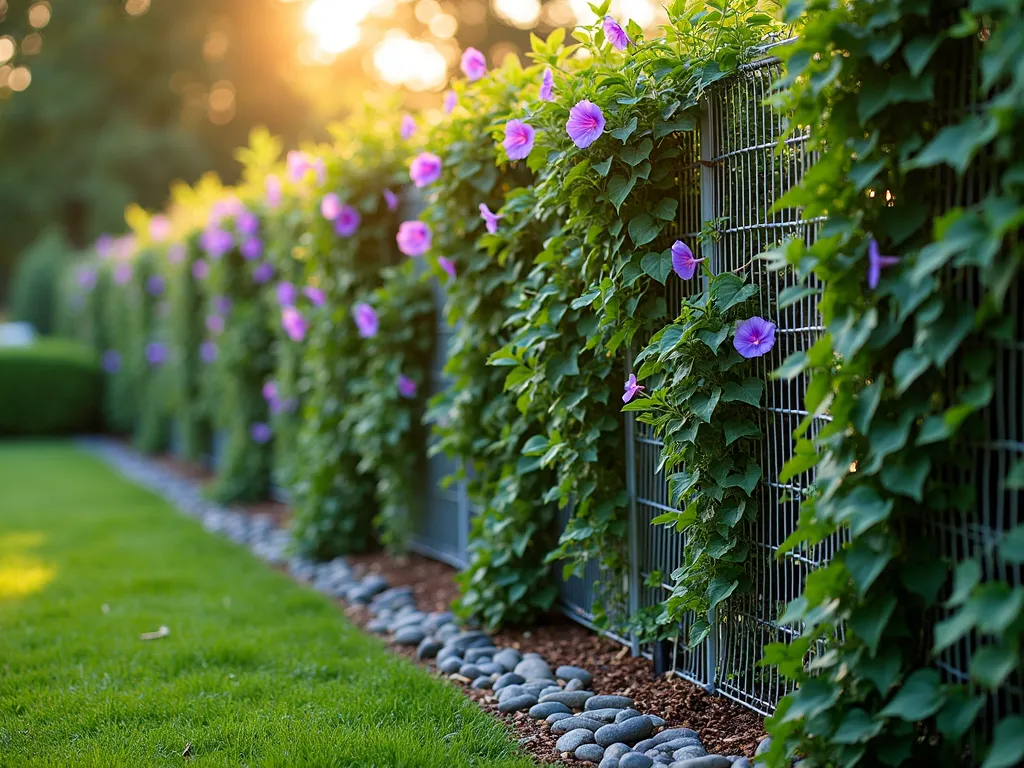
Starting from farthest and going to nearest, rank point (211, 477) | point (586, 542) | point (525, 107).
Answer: point (211, 477) < point (586, 542) < point (525, 107)

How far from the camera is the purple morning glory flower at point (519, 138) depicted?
305cm

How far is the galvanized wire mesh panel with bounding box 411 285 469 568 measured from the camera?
14.9 ft

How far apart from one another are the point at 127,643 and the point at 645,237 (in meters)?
2.35

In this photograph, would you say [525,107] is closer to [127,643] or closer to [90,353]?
[127,643]

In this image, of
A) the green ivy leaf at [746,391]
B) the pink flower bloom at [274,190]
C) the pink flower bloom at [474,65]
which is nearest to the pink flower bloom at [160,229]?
the pink flower bloom at [274,190]

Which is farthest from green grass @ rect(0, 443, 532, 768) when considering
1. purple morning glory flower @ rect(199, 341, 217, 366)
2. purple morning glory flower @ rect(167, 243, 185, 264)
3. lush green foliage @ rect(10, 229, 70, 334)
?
lush green foliage @ rect(10, 229, 70, 334)

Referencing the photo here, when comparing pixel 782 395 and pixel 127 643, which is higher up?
pixel 782 395

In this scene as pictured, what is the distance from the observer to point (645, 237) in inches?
111

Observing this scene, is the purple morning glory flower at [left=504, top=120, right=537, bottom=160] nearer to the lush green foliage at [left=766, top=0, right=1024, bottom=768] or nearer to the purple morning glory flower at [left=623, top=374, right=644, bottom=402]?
the purple morning glory flower at [left=623, top=374, right=644, bottom=402]

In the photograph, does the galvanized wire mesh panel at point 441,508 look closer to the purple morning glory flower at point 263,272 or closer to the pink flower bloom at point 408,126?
the pink flower bloom at point 408,126

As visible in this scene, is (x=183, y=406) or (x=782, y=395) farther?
(x=183, y=406)

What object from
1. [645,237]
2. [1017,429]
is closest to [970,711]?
[1017,429]

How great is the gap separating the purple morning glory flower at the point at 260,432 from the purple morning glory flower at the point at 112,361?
5231 millimetres

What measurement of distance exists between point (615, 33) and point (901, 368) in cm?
140
